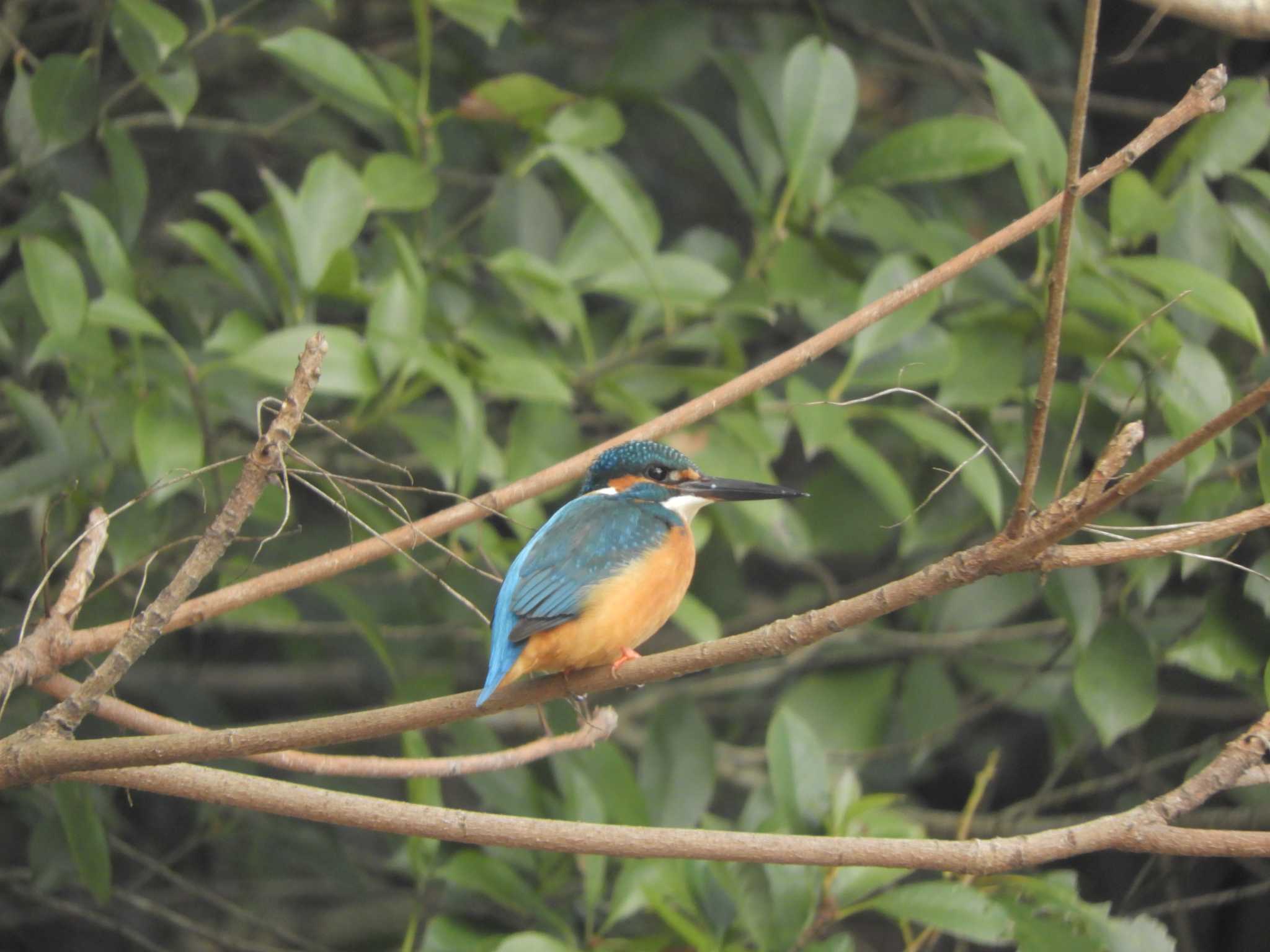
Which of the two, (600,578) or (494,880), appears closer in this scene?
(600,578)

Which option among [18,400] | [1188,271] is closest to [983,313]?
[1188,271]

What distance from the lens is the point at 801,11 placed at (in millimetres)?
3125

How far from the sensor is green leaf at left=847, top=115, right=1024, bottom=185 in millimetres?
2301

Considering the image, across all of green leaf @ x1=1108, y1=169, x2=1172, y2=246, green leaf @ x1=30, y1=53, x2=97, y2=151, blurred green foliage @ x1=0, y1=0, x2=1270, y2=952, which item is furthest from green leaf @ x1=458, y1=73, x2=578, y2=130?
green leaf @ x1=1108, y1=169, x2=1172, y2=246

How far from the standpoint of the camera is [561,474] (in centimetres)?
175

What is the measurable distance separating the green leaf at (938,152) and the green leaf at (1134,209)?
0.19 m

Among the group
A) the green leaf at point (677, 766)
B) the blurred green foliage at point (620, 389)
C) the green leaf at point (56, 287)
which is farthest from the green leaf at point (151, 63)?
the green leaf at point (677, 766)

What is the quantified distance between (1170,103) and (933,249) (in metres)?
1.39

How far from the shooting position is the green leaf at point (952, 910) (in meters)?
1.95

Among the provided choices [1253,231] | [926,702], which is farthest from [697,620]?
[1253,231]

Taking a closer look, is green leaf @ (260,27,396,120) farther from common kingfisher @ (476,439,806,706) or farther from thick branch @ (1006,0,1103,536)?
thick branch @ (1006,0,1103,536)

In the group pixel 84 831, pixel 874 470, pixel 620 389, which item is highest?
pixel 620 389

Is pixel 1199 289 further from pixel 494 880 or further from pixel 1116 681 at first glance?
pixel 494 880

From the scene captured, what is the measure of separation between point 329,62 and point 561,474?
1.00 metres
